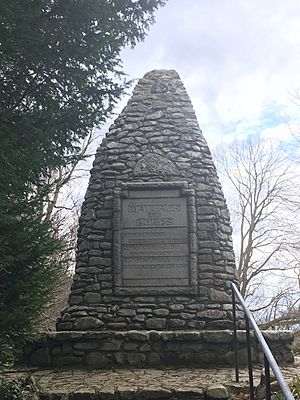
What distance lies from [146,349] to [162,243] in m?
1.45

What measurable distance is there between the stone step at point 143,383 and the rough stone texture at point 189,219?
0.88 m

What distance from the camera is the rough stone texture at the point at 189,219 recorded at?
600 cm

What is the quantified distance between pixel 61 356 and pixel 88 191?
240 cm

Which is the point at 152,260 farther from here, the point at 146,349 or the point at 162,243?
the point at 146,349

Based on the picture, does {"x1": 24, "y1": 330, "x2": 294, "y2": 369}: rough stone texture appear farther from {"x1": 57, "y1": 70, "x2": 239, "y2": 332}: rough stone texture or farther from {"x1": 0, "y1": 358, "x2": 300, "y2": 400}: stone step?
{"x1": 57, "y1": 70, "x2": 239, "y2": 332}: rough stone texture

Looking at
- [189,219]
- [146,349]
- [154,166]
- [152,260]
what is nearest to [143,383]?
[146,349]

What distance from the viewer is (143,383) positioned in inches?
169

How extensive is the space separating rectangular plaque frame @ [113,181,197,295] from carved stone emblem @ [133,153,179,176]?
0.23 m

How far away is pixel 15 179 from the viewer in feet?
9.82

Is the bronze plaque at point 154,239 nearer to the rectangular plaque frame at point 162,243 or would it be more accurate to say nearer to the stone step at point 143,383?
the rectangular plaque frame at point 162,243

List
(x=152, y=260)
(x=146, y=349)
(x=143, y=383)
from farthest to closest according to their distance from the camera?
(x=152, y=260)
(x=146, y=349)
(x=143, y=383)

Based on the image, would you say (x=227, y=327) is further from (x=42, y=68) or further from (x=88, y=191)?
(x=42, y=68)

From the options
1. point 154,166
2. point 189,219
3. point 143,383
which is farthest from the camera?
point 154,166

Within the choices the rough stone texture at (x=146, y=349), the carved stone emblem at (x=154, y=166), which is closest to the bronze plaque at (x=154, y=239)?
the carved stone emblem at (x=154, y=166)
